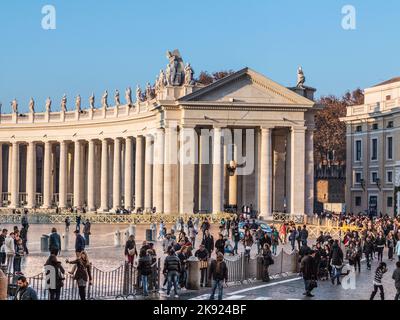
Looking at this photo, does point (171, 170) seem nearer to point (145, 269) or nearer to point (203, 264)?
point (203, 264)

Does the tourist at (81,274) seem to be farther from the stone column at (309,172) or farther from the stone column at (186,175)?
the stone column at (309,172)

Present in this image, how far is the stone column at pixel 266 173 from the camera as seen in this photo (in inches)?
3406

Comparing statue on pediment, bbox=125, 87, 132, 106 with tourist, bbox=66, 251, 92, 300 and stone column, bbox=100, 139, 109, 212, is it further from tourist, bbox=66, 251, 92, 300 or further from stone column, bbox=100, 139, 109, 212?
tourist, bbox=66, 251, 92, 300

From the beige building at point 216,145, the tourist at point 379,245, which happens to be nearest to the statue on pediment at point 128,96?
the beige building at point 216,145

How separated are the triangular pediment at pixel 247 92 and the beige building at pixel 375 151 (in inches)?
506

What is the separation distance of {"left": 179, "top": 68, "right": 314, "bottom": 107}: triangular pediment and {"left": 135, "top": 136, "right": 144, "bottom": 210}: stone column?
15189 mm

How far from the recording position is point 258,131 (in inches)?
3533

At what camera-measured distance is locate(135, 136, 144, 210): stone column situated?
98.4 meters

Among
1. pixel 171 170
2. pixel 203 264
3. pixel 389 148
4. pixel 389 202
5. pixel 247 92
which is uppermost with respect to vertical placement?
pixel 247 92

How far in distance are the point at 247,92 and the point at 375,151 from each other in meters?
20.0

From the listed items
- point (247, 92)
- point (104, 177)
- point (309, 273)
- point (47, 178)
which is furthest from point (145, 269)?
point (47, 178)

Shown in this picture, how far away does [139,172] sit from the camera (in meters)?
98.4

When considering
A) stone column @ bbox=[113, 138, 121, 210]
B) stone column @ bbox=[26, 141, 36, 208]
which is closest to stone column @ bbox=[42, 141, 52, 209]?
stone column @ bbox=[26, 141, 36, 208]
